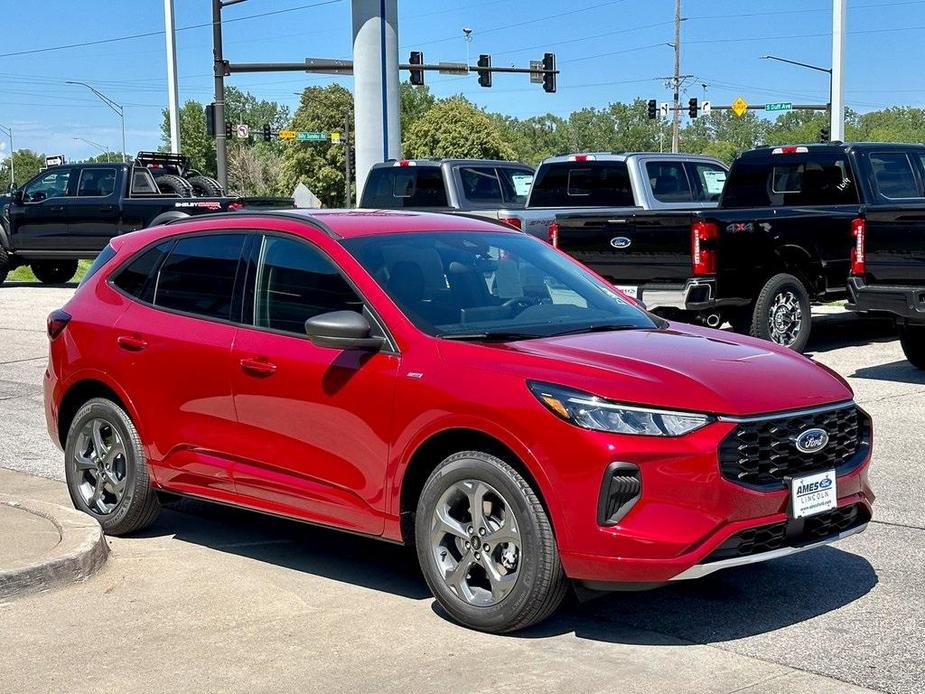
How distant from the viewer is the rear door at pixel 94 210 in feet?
81.0

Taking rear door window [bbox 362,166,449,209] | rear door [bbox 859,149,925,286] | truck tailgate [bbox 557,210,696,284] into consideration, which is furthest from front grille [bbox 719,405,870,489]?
rear door window [bbox 362,166,449,209]

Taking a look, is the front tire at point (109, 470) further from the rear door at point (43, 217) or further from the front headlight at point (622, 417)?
the rear door at point (43, 217)

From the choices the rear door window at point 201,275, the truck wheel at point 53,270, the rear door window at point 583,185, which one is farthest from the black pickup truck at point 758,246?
the truck wheel at point 53,270

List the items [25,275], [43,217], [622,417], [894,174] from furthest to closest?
1. [25,275]
2. [43,217]
3. [894,174]
4. [622,417]

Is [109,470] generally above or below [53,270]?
above

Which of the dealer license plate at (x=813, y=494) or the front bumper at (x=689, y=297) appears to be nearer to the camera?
the dealer license plate at (x=813, y=494)

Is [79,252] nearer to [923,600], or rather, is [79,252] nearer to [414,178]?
[414,178]

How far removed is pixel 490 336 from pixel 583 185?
1162cm

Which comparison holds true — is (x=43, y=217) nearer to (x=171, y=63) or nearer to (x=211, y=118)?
(x=211, y=118)

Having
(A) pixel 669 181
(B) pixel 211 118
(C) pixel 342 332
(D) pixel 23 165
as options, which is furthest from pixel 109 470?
(D) pixel 23 165

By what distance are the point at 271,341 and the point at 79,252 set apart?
20.1 m

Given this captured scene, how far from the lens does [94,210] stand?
81.7 feet

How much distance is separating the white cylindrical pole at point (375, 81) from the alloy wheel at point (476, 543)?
1689 centimetres

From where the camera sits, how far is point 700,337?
6.01m
